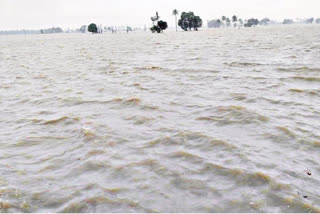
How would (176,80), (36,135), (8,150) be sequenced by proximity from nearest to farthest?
1. (8,150)
2. (36,135)
3. (176,80)

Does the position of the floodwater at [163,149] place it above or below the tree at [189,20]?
below

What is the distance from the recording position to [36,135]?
627cm

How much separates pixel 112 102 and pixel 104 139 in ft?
9.85

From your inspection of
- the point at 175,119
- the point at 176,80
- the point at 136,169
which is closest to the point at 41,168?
the point at 136,169

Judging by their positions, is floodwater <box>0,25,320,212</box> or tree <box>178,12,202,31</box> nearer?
floodwater <box>0,25,320,212</box>

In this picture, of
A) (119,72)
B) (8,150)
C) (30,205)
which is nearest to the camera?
(30,205)

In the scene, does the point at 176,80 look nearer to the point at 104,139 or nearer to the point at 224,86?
the point at 224,86

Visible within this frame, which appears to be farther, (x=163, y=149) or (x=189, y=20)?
(x=189, y=20)

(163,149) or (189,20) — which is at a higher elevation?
(189,20)

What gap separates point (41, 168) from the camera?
4.69 meters

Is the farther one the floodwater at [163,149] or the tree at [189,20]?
the tree at [189,20]

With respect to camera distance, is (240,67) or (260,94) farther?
(240,67)

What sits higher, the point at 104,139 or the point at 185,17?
the point at 185,17

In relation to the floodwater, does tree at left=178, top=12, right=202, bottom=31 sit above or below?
above
